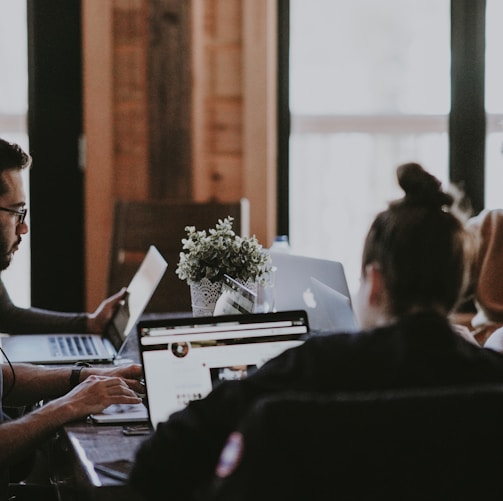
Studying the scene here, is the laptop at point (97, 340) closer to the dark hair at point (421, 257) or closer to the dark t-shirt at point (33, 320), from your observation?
the dark t-shirt at point (33, 320)

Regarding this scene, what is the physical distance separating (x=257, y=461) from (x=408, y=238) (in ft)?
1.23

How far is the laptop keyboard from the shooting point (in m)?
2.52

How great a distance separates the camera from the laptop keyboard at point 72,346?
2521 millimetres

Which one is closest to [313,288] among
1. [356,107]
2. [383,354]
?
[383,354]

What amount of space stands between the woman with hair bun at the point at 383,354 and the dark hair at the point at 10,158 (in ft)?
3.90

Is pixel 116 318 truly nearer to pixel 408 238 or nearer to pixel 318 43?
pixel 408 238

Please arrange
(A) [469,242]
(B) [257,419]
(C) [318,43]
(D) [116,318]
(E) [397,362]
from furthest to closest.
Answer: (C) [318,43] → (D) [116,318] → (A) [469,242] → (E) [397,362] → (B) [257,419]

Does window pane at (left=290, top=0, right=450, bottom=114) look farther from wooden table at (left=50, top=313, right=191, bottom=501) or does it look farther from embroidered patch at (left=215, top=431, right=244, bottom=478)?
embroidered patch at (left=215, top=431, right=244, bottom=478)

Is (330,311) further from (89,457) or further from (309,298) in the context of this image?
(89,457)

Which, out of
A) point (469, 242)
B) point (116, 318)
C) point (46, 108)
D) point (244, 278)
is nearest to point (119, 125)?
point (46, 108)

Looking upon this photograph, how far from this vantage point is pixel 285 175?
430 centimetres

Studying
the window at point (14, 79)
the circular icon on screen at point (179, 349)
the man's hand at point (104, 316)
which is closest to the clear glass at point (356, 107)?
the window at point (14, 79)

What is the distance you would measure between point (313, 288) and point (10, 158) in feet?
2.68

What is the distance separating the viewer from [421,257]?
1.20m
